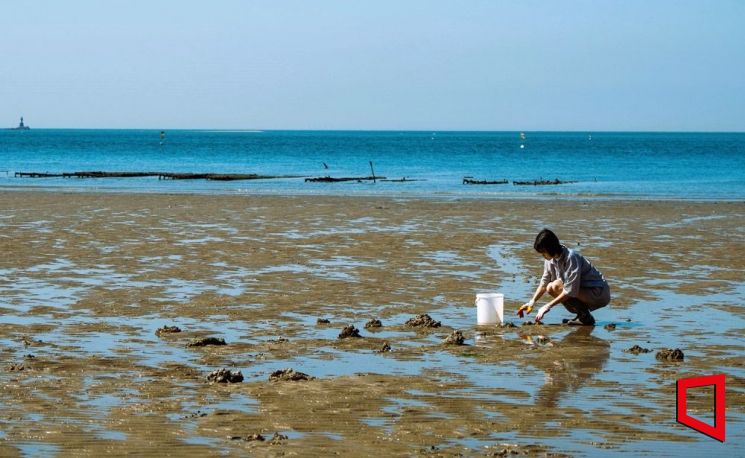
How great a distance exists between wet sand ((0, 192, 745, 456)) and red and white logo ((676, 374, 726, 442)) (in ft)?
0.27

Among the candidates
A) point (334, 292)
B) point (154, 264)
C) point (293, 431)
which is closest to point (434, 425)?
point (293, 431)

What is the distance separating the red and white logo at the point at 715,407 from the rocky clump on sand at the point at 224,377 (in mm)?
3494

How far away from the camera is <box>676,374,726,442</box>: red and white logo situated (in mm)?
7379

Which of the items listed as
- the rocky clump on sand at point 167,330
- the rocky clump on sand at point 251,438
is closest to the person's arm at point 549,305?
the rocky clump on sand at point 167,330

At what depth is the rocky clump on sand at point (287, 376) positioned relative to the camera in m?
8.91

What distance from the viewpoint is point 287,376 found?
8.92 m

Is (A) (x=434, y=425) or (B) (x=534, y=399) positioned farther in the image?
(B) (x=534, y=399)

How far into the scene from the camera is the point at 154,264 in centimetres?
1719

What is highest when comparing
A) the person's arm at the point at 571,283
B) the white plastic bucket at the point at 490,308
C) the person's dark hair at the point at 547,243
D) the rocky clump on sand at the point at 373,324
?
the person's dark hair at the point at 547,243

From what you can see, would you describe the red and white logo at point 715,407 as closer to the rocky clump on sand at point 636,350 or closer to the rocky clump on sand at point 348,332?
the rocky clump on sand at point 636,350

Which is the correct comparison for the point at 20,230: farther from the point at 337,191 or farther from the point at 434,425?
the point at 337,191

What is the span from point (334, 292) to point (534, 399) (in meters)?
6.31

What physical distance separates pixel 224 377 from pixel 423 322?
3.44 metres

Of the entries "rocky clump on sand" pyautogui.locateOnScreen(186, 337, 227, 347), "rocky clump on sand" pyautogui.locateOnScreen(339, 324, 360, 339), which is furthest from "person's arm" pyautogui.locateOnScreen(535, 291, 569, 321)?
"rocky clump on sand" pyautogui.locateOnScreen(186, 337, 227, 347)
